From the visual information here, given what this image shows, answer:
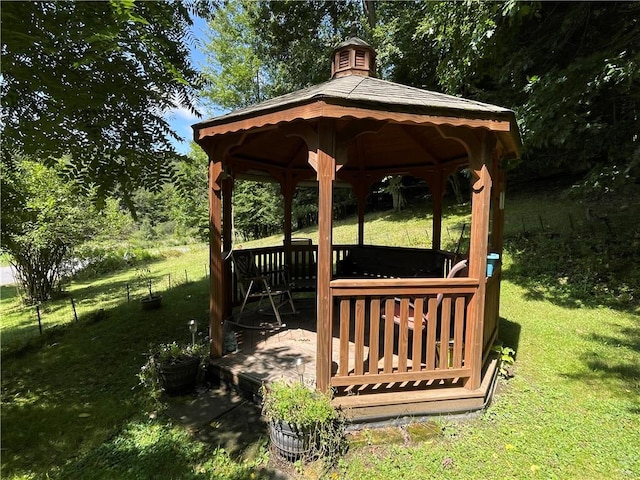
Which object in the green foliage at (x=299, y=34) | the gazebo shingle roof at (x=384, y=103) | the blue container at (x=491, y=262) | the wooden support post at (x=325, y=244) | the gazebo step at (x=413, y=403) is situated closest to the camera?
the gazebo shingle roof at (x=384, y=103)

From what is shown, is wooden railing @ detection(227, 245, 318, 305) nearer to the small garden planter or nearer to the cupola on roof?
the small garden planter

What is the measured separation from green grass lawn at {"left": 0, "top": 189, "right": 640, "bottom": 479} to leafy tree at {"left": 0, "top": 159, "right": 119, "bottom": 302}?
3.04 metres

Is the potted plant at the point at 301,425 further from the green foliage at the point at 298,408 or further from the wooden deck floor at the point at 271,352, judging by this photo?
the wooden deck floor at the point at 271,352

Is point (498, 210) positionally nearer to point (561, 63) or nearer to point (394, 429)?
point (394, 429)

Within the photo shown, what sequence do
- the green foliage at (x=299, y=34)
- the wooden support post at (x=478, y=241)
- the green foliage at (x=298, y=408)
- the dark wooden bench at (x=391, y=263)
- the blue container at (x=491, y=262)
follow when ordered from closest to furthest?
the green foliage at (x=298, y=408) < the wooden support post at (x=478, y=241) < the blue container at (x=491, y=262) < the dark wooden bench at (x=391, y=263) < the green foliage at (x=299, y=34)

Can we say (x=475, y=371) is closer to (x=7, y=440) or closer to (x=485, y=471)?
(x=485, y=471)

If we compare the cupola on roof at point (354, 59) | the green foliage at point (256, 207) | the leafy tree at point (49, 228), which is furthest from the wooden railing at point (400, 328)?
the green foliage at point (256, 207)

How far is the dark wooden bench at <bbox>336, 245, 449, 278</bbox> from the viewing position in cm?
562

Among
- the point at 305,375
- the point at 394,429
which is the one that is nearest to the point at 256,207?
the point at 305,375

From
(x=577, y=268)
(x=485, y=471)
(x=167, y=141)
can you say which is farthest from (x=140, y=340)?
(x=577, y=268)

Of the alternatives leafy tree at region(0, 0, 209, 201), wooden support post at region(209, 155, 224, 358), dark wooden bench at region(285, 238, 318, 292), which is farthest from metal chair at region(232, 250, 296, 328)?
leafy tree at region(0, 0, 209, 201)

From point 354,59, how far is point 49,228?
25.2ft

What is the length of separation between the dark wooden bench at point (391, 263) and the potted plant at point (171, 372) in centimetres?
338

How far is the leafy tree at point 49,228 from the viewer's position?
292 inches
